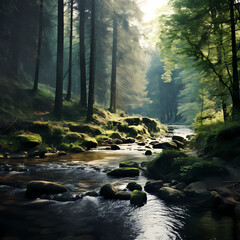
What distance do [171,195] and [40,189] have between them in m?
3.01

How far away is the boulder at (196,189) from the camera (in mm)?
5060

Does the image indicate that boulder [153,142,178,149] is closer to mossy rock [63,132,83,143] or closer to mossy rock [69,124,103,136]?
mossy rock [69,124,103,136]

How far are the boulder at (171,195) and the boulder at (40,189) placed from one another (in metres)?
2.36

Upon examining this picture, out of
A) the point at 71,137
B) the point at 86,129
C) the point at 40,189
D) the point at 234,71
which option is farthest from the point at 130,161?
the point at 86,129

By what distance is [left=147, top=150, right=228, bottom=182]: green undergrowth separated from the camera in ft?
19.3

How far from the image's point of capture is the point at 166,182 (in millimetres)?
6395

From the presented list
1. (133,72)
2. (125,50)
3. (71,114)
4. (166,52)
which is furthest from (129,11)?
(166,52)

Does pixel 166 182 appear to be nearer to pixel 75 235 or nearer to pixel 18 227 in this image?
pixel 75 235

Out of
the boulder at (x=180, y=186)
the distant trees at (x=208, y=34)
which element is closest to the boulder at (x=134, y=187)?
the boulder at (x=180, y=186)

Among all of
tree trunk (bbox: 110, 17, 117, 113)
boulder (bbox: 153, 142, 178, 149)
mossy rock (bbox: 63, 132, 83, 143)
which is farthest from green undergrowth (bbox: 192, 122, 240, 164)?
tree trunk (bbox: 110, 17, 117, 113)

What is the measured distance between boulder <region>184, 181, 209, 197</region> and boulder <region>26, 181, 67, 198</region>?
9.76 feet

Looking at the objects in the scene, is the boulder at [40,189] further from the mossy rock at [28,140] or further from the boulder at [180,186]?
the mossy rock at [28,140]

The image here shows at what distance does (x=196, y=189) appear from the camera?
525cm

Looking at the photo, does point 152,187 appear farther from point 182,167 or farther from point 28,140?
point 28,140
